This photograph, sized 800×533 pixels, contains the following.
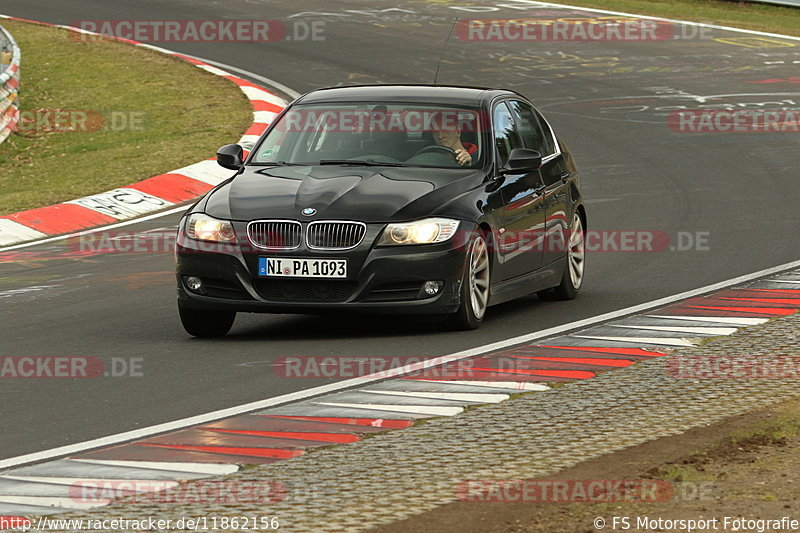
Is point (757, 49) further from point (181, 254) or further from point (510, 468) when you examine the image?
point (510, 468)

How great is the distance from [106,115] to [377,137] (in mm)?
13245

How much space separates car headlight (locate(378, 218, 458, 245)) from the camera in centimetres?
1002

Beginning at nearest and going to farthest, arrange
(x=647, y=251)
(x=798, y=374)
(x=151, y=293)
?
(x=798, y=374), (x=151, y=293), (x=647, y=251)

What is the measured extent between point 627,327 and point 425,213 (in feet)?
5.24

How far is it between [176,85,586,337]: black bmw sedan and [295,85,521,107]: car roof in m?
0.01

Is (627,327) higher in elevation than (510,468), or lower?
lower

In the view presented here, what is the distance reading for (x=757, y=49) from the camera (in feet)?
99.1

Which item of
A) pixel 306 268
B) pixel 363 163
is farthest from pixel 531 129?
pixel 306 268

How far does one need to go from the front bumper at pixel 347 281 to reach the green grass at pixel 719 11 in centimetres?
2404

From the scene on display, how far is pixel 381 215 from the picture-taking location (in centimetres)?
1005

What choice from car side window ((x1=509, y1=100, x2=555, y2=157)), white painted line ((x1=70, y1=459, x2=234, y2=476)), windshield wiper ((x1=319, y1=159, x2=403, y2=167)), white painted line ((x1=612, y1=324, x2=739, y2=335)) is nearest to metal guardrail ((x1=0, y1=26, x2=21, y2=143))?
car side window ((x1=509, y1=100, x2=555, y2=157))

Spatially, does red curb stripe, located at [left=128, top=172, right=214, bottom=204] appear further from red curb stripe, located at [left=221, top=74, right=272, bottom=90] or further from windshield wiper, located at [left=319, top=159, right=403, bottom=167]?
windshield wiper, located at [left=319, top=159, right=403, bottom=167]

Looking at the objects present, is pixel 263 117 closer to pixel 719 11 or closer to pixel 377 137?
pixel 377 137

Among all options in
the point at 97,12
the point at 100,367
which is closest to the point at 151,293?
the point at 100,367
